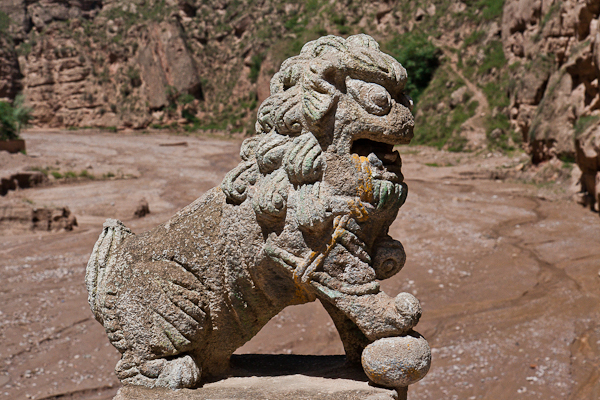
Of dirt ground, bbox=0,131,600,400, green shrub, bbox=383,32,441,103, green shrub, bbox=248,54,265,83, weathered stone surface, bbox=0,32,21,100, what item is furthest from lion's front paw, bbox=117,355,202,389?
weathered stone surface, bbox=0,32,21,100

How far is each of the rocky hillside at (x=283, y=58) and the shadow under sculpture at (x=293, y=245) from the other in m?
9.96

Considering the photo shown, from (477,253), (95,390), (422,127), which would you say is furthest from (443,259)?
(422,127)

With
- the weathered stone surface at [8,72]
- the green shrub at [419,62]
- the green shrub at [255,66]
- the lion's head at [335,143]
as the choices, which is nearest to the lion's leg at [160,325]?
the lion's head at [335,143]

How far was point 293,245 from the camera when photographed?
2.76 metres

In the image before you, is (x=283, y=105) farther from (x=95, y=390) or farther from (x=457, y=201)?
(x=457, y=201)

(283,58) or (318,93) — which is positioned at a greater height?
(283,58)

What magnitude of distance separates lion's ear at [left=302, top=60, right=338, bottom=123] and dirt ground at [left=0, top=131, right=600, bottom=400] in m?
3.78

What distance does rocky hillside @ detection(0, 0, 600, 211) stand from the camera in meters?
15.3

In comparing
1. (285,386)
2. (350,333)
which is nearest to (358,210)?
(350,333)

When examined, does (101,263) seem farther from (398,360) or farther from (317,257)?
(398,360)

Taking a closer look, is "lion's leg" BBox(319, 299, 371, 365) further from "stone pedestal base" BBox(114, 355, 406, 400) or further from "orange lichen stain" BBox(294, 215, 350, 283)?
"orange lichen stain" BBox(294, 215, 350, 283)

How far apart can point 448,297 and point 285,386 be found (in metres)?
5.17

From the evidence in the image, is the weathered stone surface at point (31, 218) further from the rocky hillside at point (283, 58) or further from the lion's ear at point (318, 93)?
the rocky hillside at point (283, 58)

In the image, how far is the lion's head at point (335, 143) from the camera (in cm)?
268
